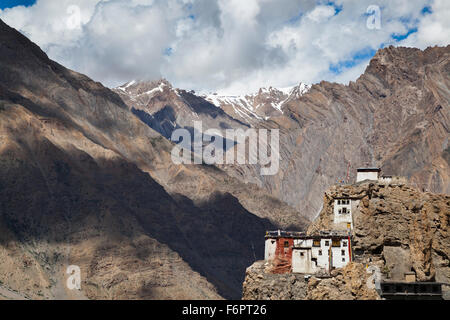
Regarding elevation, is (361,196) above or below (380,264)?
above

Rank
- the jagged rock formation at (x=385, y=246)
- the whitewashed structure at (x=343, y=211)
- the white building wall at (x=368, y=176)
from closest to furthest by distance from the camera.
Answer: the jagged rock formation at (x=385, y=246)
the whitewashed structure at (x=343, y=211)
the white building wall at (x=368, y=176)

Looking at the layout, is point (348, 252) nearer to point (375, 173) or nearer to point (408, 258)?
point (408, 258)

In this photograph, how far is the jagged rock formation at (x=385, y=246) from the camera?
12288 cm

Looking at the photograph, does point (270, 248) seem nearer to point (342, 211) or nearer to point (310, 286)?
point (342, 211)

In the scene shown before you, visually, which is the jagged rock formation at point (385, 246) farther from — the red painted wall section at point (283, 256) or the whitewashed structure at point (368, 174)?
the whitewashed structure at point (368, 174)

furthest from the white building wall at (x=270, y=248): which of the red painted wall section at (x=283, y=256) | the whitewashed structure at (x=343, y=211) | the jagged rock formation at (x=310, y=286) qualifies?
the whitewashed structure at (x=343, y=211)

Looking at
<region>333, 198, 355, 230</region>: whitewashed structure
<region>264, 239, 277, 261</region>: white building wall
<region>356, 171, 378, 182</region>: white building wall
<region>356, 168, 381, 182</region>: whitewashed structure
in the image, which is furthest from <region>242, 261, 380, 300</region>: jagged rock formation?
<region>356, 168, 381, 182</region>: whitewashed structure

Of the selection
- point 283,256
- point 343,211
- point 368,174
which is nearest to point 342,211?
point 343,211

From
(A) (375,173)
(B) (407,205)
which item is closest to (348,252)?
(B) (407,205)

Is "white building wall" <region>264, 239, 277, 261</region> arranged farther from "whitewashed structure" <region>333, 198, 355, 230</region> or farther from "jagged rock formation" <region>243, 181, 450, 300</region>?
"whitewashed structure" <region>333, 198, 355, 230</region>

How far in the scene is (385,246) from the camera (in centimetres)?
12875
